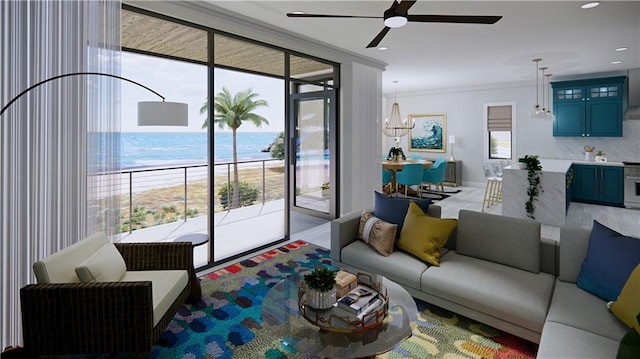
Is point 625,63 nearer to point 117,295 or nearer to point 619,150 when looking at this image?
point 619,150

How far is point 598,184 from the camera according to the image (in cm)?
679

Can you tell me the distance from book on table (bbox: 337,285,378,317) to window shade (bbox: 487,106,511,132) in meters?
7.88

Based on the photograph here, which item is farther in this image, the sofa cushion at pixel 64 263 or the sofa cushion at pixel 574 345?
the sofa cushion at pixel 64 263

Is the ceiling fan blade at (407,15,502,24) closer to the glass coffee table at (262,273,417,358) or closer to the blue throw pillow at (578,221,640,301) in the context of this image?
the blue throw pillow at (578,221,640,301)

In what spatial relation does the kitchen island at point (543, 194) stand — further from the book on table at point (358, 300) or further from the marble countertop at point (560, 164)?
the book on table at point (358, 300)

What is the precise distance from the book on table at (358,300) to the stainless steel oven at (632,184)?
6.70 meters

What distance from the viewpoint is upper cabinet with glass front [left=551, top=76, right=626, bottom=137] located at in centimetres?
675

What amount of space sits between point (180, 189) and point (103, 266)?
3292 millimetres

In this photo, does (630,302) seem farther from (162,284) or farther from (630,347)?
(162,284)

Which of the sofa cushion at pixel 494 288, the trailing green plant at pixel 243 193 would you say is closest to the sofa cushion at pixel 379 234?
the sofa cushion at pixel 494 288

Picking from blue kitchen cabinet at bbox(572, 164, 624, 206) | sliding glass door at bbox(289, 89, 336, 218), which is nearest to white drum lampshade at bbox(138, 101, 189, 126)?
sliding glass door at bbox(289, 89, 336, 218)

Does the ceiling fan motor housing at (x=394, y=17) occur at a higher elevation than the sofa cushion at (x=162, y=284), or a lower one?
higher

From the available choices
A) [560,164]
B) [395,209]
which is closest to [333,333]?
[395,209]

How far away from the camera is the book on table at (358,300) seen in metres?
2.05
